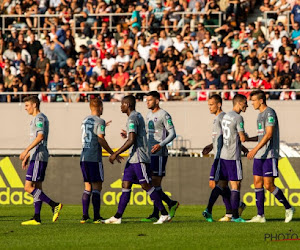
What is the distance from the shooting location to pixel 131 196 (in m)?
21.8

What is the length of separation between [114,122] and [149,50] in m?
2.81

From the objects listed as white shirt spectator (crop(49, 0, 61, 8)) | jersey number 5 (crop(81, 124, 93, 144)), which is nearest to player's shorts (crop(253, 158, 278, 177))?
jersey number 5 (crop(81, 124, 93, 144))

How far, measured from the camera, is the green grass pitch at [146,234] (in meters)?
11.7

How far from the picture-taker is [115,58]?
93.0 ft

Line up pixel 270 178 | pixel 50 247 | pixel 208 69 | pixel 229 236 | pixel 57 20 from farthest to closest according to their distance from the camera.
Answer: pixel 57 20 < pixel 208 69 < pixel 270 178 < pixel 229 236 < pixel 50 247

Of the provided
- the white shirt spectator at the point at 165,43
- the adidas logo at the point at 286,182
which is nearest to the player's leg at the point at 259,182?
the adidas logo at the point at 286,182

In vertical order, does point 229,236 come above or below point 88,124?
below

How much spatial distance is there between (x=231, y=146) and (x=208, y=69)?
1135 centimetres

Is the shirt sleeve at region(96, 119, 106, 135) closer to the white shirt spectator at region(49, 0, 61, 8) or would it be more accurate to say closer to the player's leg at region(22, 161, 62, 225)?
the player's leg at region(22, 161, 62, 225)

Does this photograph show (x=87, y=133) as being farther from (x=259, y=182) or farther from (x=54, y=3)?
(x=54, y=3)

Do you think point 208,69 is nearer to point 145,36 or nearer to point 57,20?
point 145,36

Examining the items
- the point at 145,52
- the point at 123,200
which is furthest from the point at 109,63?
the point at 123,200

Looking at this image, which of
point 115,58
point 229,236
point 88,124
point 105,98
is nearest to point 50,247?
point 229,236

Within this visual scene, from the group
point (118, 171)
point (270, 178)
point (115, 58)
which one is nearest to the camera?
point (270, 178)
